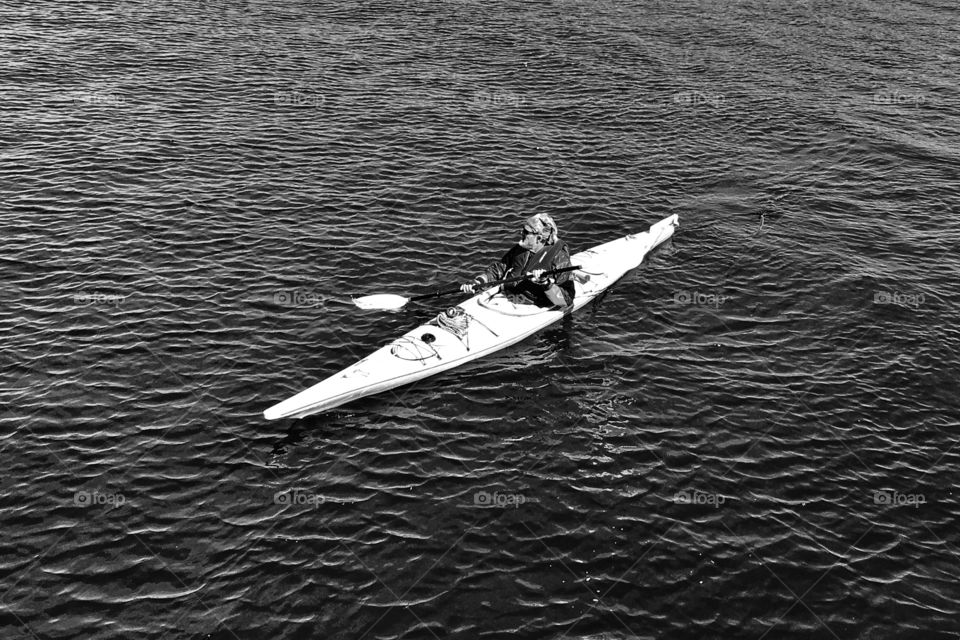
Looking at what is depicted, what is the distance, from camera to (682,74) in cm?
4234

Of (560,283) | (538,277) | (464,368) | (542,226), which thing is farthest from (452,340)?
(542,226)

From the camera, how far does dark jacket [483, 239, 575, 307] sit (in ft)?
69.3

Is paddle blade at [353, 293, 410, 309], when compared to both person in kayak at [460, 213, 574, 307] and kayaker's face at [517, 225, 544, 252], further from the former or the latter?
kayaker's face at [517, 225, 544, 252]

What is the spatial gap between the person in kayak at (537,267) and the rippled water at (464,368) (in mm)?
1458

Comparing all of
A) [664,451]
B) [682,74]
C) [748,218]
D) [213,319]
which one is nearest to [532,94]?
[682,74]

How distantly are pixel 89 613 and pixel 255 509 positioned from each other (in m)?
3.29

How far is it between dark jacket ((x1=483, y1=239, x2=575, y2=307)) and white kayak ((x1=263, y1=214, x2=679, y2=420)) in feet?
1.07

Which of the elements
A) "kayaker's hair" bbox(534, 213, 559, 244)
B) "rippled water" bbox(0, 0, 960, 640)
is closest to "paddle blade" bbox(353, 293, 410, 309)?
"rippled water" bbox(0, 0, 960, 640)

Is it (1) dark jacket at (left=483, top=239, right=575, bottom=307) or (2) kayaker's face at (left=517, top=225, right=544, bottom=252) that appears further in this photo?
(1) dark jacket at (left=483, top=239, right=575, bottom=307)

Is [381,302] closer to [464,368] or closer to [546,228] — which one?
[464,368]

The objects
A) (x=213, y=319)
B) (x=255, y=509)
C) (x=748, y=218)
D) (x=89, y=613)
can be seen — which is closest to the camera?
(x=89, y=613)

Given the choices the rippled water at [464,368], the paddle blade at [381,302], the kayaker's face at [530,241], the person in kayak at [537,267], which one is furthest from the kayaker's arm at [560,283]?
the paddle blade at [381,302]

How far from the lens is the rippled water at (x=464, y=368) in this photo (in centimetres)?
1400

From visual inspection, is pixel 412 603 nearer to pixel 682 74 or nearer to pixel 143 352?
pixel 143 352
